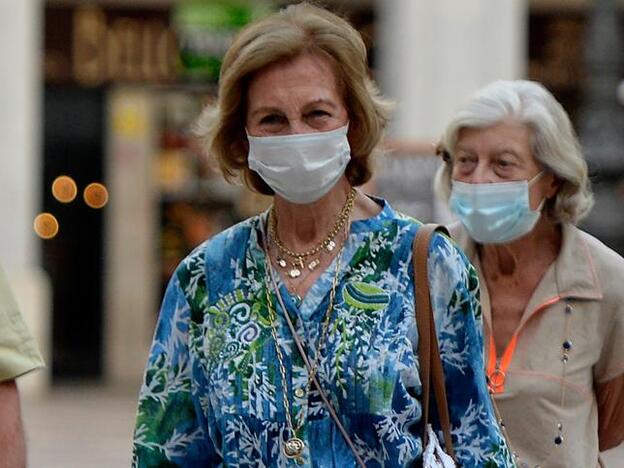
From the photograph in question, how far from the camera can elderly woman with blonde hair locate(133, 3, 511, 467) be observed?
11.4 feet

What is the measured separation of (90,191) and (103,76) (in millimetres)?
1269

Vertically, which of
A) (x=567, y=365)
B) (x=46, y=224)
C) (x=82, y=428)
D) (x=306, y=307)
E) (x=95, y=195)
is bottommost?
(x=82, y=428)

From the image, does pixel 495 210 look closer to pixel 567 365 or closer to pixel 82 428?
pixel 567 365

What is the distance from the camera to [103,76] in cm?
1950

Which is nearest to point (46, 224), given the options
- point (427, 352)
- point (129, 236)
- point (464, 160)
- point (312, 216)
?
point (129, 236)

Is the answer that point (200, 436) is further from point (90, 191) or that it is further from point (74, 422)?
point (90, 191)

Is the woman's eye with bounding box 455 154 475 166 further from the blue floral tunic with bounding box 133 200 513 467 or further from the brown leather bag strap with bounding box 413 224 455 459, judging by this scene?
the brown leather bag strap with bounding box 413 224 455 459

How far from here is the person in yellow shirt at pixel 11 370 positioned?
3420mm

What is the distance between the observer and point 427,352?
3.52m

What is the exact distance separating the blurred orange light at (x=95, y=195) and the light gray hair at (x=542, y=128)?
14908 millimetres

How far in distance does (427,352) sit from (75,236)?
648 inches

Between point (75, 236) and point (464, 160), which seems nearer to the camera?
point (464, 160)

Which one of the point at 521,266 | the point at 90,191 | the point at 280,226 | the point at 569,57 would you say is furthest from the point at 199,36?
the point at 280,226

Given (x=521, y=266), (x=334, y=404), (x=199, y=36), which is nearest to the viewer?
(x=334, y=404)
